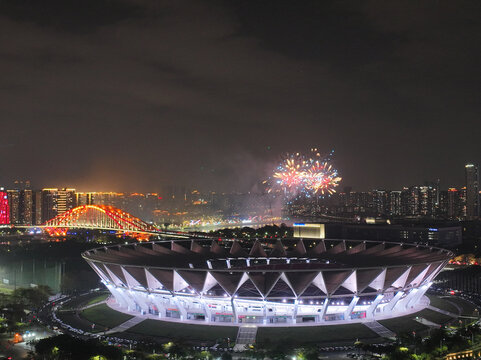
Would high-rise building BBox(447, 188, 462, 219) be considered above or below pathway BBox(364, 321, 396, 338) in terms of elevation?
above

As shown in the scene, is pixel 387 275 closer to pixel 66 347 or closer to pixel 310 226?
pixel 66 347

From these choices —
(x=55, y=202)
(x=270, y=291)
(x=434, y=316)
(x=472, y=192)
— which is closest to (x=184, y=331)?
(x=270, y=291)

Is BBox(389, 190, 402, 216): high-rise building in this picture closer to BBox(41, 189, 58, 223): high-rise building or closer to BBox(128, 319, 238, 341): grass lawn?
BBox(41, 189, 58, 223): high-rise building

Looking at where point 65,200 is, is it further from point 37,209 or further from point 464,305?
point 464,305

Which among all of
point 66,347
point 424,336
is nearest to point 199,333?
point 66,347

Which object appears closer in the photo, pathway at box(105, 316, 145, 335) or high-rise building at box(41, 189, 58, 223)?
pathway at box(105, 316, 145, 335)

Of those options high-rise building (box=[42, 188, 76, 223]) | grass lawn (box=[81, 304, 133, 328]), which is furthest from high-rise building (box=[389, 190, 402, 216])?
grass lawn (box=[81, 304, 133, 328])
